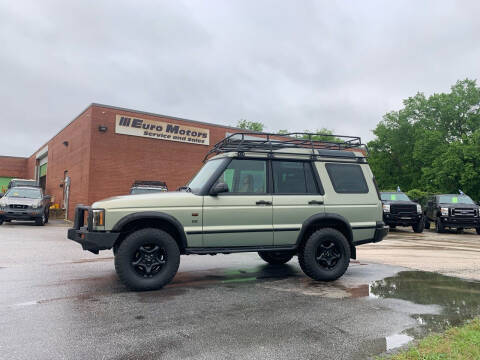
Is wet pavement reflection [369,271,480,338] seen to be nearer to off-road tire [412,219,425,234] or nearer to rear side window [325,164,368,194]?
rear side window [325,164,368,194]

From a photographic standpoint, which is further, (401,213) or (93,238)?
(401,213)

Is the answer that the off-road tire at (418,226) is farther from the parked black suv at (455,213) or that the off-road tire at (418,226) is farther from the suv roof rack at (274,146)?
the suv roof rack at (274,146)

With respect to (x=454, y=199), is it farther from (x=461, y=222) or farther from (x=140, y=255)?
(x=140, y=255)

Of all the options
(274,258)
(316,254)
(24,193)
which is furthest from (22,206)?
(316,254)

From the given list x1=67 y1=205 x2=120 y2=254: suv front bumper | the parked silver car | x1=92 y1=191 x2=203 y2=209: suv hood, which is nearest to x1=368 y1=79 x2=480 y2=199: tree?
the parked silver car

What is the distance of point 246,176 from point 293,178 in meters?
0.85

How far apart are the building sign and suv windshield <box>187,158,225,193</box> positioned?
58.6ft

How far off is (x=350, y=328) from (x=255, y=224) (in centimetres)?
224

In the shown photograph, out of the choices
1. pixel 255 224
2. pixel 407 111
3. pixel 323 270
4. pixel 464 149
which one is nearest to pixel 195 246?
pixel 255 224

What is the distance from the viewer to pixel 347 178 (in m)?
6.56

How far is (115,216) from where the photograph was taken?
511 cm

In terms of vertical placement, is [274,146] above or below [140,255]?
above

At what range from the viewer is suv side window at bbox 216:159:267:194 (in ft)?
19.0

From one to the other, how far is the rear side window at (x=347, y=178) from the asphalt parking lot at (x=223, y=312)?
1.51 meters
